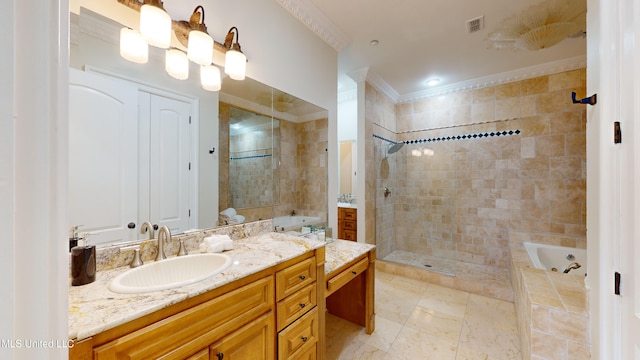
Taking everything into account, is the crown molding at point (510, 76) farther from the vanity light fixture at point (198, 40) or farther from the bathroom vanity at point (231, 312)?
the vanity light fixture at point (198, 40)

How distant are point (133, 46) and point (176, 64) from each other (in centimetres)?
20

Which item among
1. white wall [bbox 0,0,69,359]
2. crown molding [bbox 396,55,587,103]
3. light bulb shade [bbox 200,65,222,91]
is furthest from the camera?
crown molding [bbox 396,55,587,103]

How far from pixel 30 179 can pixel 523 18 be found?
111 inches

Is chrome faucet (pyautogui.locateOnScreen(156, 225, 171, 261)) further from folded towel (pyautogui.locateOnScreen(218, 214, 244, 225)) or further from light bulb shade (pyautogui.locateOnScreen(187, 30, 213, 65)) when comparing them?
light bulb shade (pyautogui.locateOnScreen(187, 30, 213, 65))

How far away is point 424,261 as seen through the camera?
10.9 feet

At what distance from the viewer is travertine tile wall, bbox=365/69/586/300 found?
2736 millimetres

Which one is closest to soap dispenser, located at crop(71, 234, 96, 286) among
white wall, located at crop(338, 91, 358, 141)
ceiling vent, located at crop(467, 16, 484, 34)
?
ceiling vent, located at crop(467, 16, 484, 34)

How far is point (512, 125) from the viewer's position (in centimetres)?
304

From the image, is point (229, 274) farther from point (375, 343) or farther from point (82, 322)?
point (375, 343)

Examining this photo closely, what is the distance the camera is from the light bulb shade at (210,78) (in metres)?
1.45

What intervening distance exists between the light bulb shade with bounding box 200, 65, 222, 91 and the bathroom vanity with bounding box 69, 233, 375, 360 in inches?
38.5

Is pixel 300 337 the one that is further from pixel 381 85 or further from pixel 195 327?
pixel 381 85

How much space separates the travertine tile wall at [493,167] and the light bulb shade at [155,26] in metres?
2.35

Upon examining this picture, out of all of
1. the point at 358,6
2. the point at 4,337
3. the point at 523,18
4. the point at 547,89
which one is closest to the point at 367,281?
the point at 4,337
